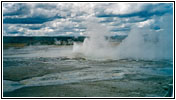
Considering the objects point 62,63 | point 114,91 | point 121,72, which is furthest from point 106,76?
point 62,63

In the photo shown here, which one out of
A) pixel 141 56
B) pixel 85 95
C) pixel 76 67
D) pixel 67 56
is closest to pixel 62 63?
pixel 76 67

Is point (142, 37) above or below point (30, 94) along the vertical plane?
above

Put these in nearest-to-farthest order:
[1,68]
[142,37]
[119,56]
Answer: [1,68] → [142,37] → [119,56]

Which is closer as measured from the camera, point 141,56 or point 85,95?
point 85,95

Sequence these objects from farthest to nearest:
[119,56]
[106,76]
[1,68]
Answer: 1. [119,56]
2. [106,76]
3. [1,68]

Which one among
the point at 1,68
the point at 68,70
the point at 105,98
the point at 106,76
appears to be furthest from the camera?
the point at 68,70

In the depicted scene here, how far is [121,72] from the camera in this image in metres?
8.86

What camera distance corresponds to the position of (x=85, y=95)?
7.06m

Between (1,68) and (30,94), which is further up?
(1,68)

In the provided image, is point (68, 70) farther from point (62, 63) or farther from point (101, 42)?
point (101, 42)

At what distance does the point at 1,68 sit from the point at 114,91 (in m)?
3.72

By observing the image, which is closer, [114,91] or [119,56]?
[114,91]

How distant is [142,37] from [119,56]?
149 centimetres

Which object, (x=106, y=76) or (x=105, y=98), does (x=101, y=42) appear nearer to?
(x=106, y=76)
